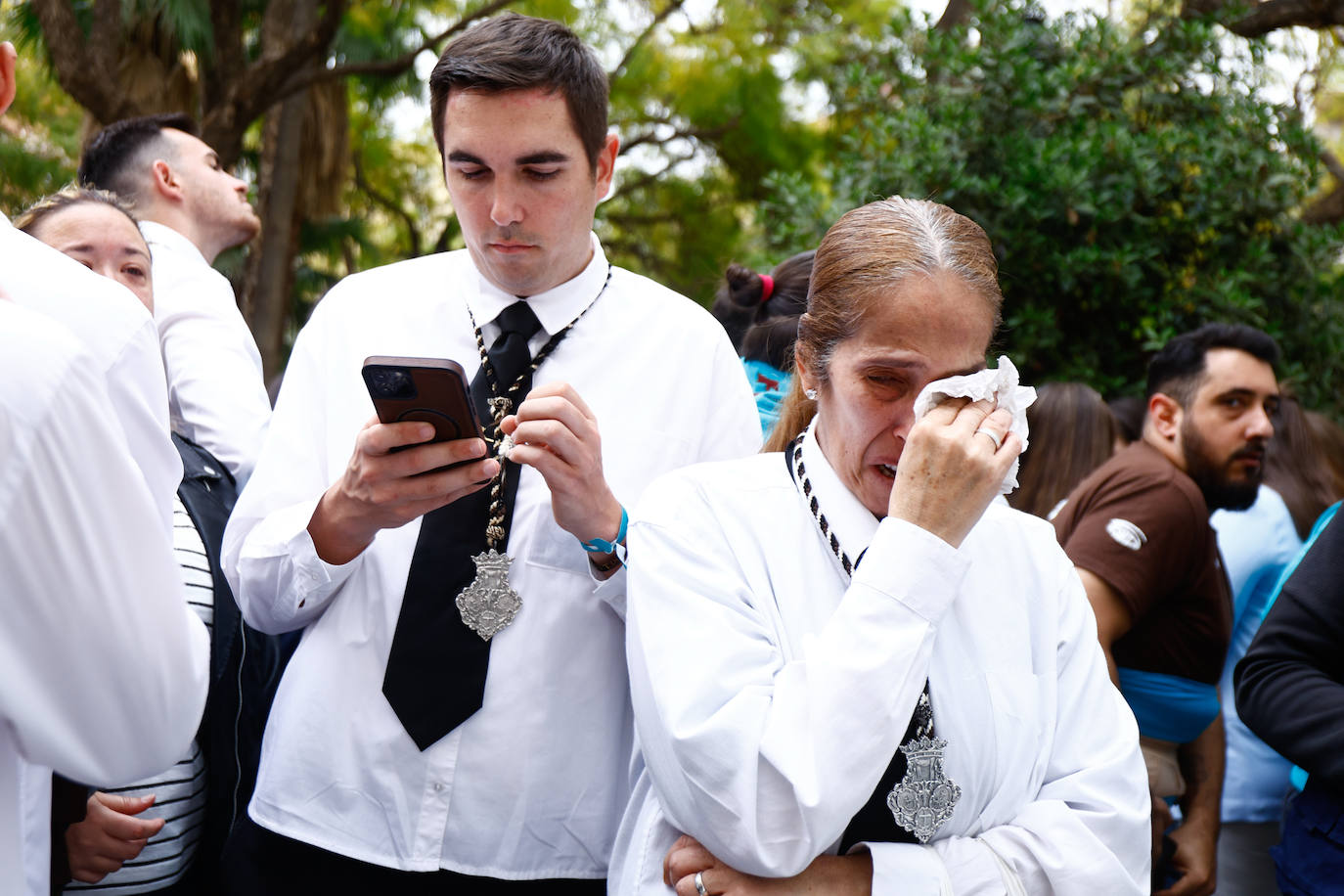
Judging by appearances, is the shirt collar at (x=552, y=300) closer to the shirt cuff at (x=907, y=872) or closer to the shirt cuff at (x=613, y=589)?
the shirt cuff at (x=613, y=589)

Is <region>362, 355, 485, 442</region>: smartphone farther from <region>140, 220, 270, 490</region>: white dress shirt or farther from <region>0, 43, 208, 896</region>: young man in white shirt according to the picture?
<region>140, 220, 270, 490</region>: white dress shirt

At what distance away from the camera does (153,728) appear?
1391 millimetres

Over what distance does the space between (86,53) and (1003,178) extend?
5.79 meters

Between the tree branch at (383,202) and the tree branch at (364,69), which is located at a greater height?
the tree branch at (364,69)

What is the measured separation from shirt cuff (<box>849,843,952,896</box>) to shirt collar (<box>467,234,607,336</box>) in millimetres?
1161

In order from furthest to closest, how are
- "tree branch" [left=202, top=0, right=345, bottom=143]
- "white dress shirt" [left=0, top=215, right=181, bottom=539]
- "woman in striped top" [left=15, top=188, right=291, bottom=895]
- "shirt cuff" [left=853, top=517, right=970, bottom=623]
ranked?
"tree branch" [left=202, top=0, right=345, bottom=143] < "woman in striped top" [left=15, top=188, right=291, bottom=895] < "shirt cuff" [left=853, top=517, right=970, bottom=623] < "white dress shirt" [left=0, top=215, right=181, bottom=539]

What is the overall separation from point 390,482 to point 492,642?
363mm

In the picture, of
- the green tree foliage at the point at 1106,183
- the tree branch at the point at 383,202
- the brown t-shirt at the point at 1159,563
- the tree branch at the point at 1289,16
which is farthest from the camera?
the tree branch at the point at 383,202

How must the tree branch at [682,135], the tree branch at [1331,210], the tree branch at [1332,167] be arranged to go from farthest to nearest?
the tree branch at [682,135]
the tree branch at [1331,210]
the tree branch at [1332,167]

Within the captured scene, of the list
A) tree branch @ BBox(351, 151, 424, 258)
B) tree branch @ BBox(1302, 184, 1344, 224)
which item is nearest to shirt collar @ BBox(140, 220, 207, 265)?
tree branch @ BBox(1302, 184, 1344, 224)

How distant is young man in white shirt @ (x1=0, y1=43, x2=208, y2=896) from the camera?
1250mm

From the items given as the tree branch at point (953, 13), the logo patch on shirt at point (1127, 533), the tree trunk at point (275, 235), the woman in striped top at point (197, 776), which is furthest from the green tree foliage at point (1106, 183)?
the tree trunk at point (275, 235)

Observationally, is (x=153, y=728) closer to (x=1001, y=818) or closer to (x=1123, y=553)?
(x=1001, y=818)

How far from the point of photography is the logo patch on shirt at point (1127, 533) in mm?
3389
